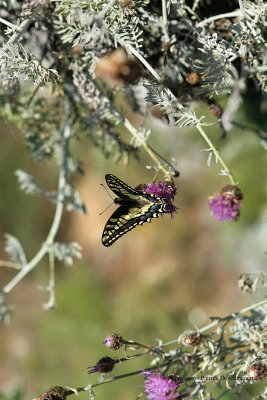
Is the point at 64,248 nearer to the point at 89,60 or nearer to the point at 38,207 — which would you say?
the point at 89,60

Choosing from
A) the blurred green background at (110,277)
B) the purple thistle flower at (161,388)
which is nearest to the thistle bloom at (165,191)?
the purple thistle flower at (161,388)

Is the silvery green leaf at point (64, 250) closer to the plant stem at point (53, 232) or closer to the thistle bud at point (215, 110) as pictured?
the plant stem at point (53, 232)

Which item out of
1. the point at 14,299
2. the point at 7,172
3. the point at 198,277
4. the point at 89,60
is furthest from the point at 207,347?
the point at 14,299

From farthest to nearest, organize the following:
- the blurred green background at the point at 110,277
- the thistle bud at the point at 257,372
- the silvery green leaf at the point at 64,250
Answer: the blurred green background at the point at 110,277
the silvery green leaf at the point at 64,250
the thistle bud at the point at 257,372

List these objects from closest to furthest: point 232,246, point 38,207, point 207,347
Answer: point 207,347, point 232,246, point 38,207

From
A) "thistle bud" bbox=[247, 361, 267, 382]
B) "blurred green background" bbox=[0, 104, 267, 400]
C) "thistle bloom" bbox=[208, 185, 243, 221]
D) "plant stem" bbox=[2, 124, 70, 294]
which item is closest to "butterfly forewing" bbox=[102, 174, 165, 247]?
"thistle bloom" bbox=[208, 185, 243, 221]

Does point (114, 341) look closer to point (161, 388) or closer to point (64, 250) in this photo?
point (161, 388)
